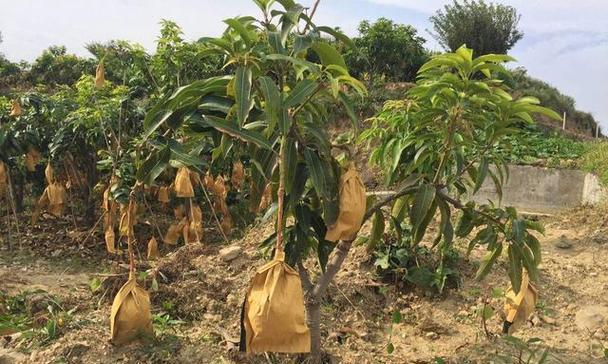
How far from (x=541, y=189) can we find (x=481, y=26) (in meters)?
11.1

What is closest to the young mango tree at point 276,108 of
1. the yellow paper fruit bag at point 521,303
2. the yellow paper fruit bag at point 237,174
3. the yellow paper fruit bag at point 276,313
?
the yellow paper fruit bag at point 276,313

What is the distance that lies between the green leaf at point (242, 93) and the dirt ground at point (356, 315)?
4.16 ft

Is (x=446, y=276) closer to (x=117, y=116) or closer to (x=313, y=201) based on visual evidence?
(x=313, y=201)

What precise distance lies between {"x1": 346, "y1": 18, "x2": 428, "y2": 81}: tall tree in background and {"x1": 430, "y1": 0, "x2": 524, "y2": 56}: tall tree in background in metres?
3.76

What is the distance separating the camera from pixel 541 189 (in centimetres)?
745

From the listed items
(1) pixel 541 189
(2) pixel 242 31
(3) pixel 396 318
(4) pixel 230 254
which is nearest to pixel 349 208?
(2) pixel 242 31

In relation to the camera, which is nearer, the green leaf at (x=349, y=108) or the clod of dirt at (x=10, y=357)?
the green leaf at (x=349, y=108)

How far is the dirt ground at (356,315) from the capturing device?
8.93ft

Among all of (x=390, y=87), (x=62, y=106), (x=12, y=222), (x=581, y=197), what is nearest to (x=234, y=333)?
(x=62, y=106)

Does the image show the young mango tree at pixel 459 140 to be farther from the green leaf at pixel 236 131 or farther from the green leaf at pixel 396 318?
the green leaf at pixel 236 131

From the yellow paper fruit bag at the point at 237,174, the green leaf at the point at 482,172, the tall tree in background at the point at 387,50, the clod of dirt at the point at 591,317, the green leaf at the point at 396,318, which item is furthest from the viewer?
the tall tree in background at the point at 387,50

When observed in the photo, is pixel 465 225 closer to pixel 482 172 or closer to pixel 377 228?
pixel 482 172

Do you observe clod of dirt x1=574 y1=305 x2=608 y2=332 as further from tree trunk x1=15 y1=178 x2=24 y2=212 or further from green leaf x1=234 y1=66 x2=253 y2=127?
tree trunk x1=15 y1=178 x2=24 y2=212

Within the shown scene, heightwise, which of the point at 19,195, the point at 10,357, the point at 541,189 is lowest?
the point at 10,357
